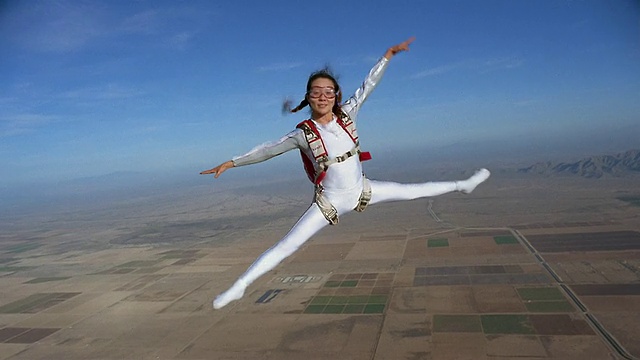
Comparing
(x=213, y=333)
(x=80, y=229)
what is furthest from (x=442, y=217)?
(x=80, y=229)

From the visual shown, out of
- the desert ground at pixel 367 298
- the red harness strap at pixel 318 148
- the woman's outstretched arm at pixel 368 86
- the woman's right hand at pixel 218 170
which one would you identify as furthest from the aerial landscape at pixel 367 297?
the woman's right hand at pixel 218 170

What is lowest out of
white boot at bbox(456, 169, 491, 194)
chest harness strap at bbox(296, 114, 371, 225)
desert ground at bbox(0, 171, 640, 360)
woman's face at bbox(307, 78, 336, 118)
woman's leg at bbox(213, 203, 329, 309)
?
desert ground at bbox(0, 171, 640, 360)

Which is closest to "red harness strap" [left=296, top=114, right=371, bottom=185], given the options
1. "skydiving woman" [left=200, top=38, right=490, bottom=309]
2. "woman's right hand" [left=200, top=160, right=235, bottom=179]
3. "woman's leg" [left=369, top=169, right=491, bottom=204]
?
"skydiving woman" [left=200, top=38, right=490, bottom=309]

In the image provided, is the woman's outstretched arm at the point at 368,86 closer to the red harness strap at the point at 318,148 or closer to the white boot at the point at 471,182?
the red harness strap at the point at 318,148

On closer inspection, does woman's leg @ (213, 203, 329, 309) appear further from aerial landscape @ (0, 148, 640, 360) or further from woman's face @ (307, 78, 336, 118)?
aerial landscape @ (0, 148, 640, 360)

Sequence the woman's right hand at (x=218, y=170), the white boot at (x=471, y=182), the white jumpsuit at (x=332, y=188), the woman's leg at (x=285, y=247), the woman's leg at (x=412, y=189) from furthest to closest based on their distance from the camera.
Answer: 1. the white boot at (x=471, y=182)
2. the woman's leg at (x=412, y=189)
3. the woman's leg at (x=285, y=247)
4. the white jumpsuit at (x=332, y=188)
5. the woman's right hand at (x=218, y=170)

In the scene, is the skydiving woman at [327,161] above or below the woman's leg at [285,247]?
above
